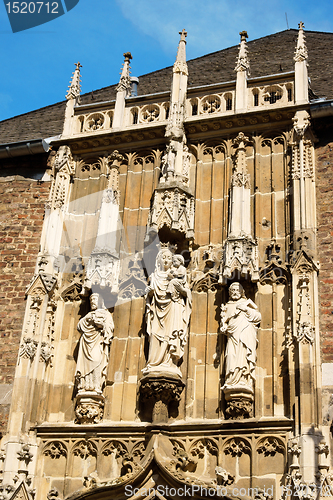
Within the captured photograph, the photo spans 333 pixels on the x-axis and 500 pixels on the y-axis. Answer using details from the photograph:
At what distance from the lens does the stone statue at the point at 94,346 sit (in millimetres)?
11344

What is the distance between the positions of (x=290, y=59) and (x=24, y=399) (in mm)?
9148

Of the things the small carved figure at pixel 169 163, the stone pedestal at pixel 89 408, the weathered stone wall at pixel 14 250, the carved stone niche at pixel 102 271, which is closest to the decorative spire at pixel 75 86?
the weathered stone wall at pixel 14 250

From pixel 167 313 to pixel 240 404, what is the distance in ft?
5.91

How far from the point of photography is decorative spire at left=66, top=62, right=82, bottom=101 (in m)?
14.2

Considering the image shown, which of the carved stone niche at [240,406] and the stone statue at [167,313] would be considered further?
the stone statue at [167,313]

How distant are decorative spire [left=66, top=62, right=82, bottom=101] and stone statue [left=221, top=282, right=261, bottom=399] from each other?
5.25 meters

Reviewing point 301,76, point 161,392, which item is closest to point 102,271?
point 161,392

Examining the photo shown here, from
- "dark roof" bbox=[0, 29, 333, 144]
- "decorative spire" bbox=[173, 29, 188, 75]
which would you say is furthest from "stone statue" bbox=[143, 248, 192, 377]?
"dark roof" bbox=[0, 29, 333, 144]

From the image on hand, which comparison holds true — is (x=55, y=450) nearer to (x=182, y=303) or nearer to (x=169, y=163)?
(x=182, y=303)

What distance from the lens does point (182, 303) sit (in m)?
11.5

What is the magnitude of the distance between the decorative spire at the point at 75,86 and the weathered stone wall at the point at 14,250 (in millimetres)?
1368

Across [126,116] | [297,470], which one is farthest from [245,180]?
[297,470]

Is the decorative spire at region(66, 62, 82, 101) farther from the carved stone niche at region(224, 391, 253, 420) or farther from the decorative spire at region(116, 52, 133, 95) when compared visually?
the carved stone niche at region(224, 391, 253, 420)

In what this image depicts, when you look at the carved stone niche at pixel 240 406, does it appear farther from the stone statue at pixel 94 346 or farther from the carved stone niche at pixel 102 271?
the carved stone niche at pixel 102 271
